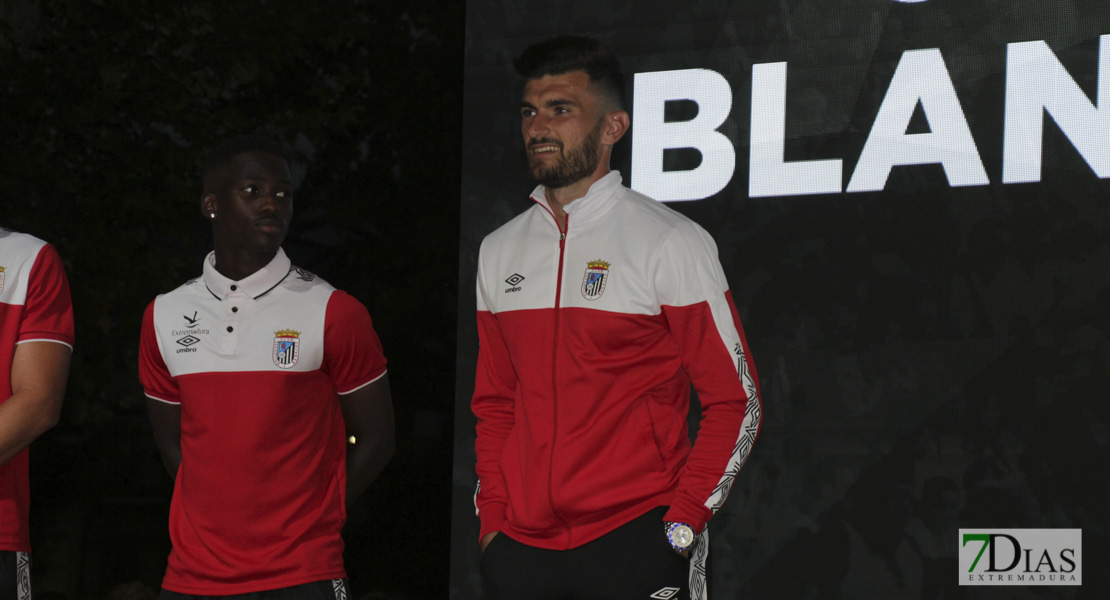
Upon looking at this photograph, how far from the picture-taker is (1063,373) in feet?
10.6

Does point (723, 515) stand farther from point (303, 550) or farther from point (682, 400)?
point (303, 550)

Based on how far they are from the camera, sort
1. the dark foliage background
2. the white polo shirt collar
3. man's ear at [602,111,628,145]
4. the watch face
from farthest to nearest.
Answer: the dark foliage background < the white polo shirt collar < man's ear at [602,111,628,145] < the watch face

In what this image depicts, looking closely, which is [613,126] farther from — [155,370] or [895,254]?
[155,370]

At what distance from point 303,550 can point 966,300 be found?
78.5 inches

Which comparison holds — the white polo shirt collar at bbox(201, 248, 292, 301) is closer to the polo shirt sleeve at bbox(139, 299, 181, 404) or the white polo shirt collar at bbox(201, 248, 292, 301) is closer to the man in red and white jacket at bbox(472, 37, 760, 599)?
the polo shirt sleeve at bbox(139, 299, 181, 404)

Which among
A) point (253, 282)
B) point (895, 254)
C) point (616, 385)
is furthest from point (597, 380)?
point (895, 254)

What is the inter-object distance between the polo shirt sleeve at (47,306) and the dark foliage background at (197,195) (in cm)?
303

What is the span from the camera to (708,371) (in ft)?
7.75

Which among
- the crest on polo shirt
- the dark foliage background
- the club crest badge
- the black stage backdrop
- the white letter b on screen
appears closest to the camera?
the club crest badge

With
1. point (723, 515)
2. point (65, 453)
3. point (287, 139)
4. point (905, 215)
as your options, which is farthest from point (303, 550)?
point (65, 453)

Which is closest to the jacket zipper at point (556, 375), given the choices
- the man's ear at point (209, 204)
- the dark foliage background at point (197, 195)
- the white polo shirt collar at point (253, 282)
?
the white polo shirt collar at point (253, 282)

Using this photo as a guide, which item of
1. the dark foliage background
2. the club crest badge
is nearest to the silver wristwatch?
the club crest badge

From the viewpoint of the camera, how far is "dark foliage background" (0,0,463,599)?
562 centimetres

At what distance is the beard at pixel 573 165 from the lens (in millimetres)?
2547
